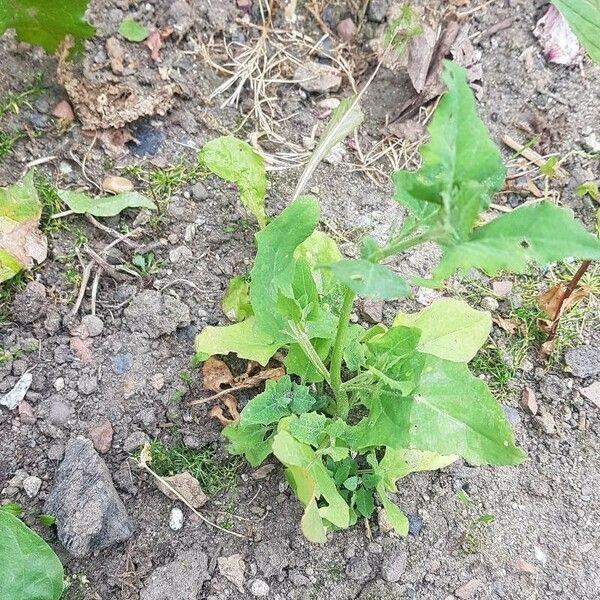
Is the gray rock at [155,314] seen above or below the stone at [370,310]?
below

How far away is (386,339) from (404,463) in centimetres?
46

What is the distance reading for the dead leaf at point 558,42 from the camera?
9.56 ft

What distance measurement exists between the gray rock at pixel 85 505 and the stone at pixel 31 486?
0.05m


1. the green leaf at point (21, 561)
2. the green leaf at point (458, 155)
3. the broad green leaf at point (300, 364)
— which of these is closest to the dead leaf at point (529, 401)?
the broad green leaf at point (300, 364)

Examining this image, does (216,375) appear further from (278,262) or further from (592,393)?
(592,393)

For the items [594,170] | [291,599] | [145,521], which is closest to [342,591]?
[291,599]

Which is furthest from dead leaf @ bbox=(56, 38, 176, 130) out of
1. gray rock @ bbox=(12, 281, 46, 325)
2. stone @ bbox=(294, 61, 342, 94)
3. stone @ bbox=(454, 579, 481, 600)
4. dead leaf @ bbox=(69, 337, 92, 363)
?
stone @ bbox=(454, 579, 481, 600)

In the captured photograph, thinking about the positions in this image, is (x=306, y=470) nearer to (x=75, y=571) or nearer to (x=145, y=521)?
(x=145, y=521)

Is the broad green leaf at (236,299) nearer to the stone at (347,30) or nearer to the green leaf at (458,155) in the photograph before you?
the green leaf at (458,155)

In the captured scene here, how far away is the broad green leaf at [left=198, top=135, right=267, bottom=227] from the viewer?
2.37m

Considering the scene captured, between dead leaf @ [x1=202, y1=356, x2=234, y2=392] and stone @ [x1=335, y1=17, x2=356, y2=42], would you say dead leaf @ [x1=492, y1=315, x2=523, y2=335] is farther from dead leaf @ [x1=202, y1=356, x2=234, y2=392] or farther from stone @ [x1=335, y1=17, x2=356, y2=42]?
Answer: stone @ [x1=335, y1=17, x2=356, y2=42]

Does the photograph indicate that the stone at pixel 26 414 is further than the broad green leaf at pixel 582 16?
Yes

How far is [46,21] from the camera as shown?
2.53 metres

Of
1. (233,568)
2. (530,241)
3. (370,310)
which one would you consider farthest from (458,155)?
(233,568)
